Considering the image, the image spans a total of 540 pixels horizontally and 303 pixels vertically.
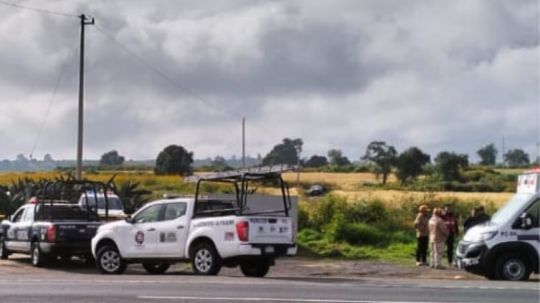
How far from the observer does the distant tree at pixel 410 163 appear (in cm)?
6988

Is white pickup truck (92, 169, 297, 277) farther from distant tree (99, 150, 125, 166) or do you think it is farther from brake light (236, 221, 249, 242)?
distant tree (99, 150, 125, 166)

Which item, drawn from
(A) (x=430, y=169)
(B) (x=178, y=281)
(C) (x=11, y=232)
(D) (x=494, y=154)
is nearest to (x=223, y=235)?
(B) (x=178, y=281)

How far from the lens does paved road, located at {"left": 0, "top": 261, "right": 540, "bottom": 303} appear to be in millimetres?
15391

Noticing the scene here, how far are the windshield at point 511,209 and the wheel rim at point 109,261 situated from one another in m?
8.24

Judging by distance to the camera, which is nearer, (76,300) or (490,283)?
(76,300)

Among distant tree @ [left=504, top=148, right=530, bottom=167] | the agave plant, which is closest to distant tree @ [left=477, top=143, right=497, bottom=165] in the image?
distant tree @ [left=504, top=148, right=530, bottom=167]

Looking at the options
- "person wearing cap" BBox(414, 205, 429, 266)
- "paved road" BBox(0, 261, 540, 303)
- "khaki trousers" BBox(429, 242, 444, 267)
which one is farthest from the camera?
"person wearing cap" BBox(414, 205, 429, 266)

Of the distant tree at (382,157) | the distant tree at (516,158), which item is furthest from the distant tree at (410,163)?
the distant tree at (516,158)

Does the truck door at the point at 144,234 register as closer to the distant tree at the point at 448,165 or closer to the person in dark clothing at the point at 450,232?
the person in dark clothing at the point at 450,232

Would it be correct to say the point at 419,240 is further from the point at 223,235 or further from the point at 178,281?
the point at 178,281

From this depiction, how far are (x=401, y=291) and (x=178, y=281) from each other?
14.3 ft

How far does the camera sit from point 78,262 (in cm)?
2661

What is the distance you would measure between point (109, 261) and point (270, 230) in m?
4.02

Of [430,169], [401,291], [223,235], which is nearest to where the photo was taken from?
[401,291]
